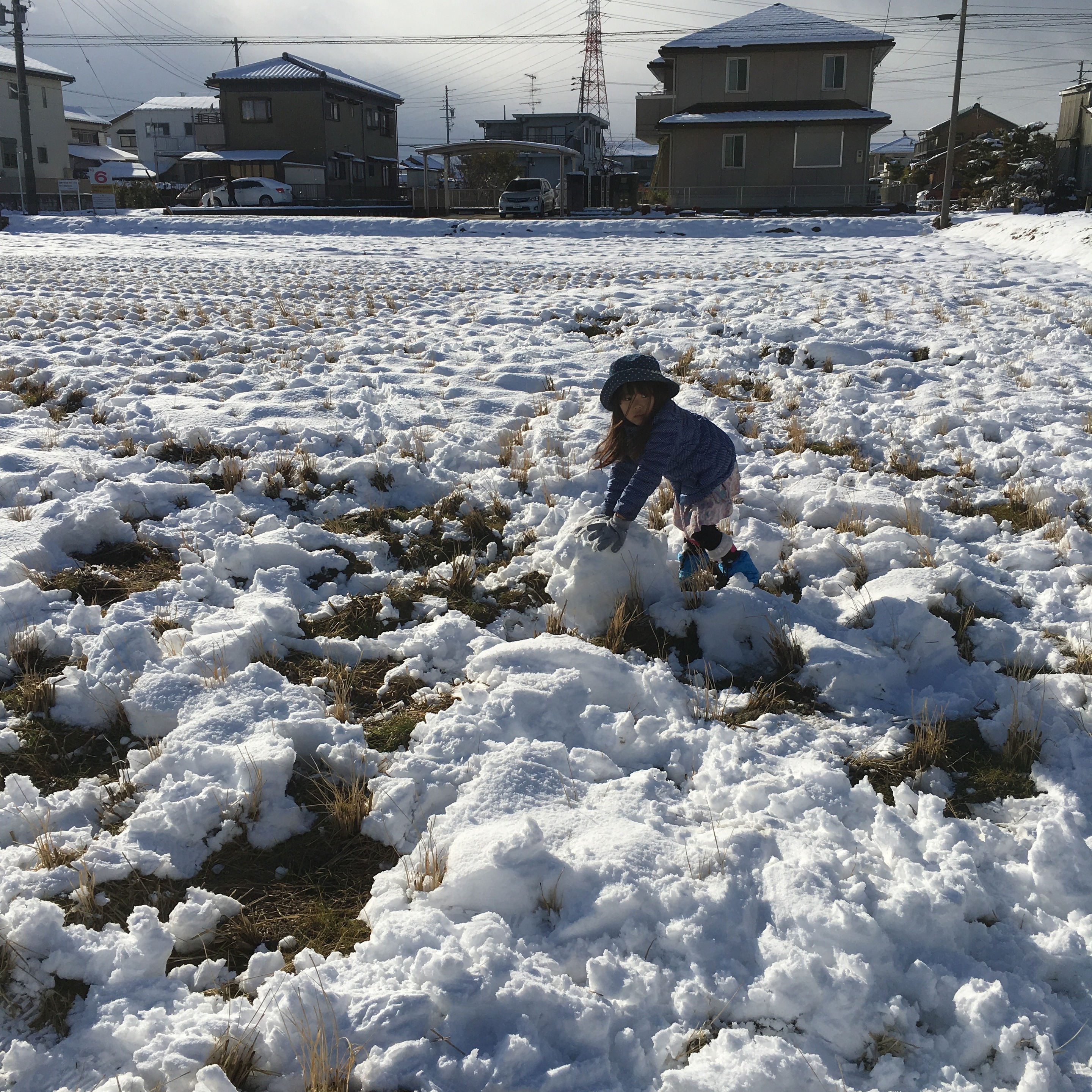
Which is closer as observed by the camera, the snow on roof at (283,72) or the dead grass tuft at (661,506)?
the dead grass tuft at (661,506)

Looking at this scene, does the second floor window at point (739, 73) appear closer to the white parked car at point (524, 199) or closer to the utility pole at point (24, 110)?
the white parked car at point (524, 199)

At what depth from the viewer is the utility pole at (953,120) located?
22.5 meters

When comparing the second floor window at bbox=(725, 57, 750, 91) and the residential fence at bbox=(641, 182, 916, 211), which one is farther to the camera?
the second floor window at bbox=(725, 57, 750, 91)

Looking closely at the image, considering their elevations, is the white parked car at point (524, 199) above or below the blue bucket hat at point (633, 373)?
above

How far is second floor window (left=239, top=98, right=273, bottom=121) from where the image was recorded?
45.5 metres

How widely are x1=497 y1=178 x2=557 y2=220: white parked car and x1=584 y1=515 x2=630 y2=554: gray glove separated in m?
28.2

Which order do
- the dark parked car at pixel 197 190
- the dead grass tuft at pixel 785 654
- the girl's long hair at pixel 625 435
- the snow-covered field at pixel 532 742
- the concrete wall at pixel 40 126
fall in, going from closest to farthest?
the snow-covered field at pixel 532 742 → the dead grass tuft at pixel 785 654 → the girl's long hair at pixel 625 435 → the dark parked car at pixel 197 190 → the concrete wall at pixel 40 126

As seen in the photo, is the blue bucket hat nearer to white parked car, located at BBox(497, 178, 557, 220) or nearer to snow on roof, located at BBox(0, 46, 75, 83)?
white parked car, located at BBox(497, 178, 557, 220)

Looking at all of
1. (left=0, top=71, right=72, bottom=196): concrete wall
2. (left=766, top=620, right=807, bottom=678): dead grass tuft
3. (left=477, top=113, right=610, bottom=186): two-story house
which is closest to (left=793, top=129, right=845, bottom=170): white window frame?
(left=477, top=113, right=610, bottom=186): two-story house

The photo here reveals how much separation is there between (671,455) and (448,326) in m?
6.37

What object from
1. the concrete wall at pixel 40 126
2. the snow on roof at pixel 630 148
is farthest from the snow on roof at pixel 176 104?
the snow on roof at pixel 630 148

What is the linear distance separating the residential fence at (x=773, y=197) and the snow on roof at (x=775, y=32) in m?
5.05

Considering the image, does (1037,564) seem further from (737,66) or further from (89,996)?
(737,66)

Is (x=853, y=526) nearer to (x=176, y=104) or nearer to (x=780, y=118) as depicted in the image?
(x=780, y=118)
